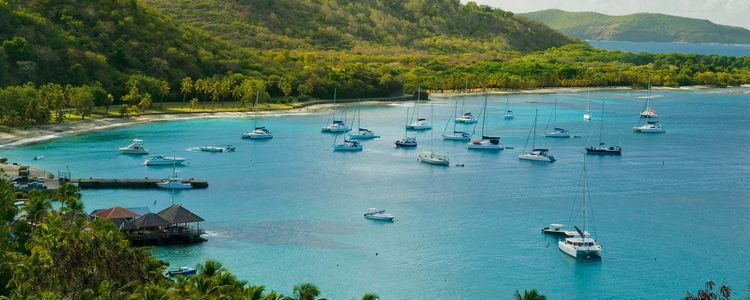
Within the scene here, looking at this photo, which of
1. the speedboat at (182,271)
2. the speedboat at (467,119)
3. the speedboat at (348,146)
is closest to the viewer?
the speedboat at (182,271)

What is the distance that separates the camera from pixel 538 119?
5468 inches

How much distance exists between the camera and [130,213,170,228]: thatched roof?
62281 millimetres

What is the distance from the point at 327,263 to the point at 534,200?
2564 centimetres

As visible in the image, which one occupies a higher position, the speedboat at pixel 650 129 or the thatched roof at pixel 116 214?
the speedboat at pixel 650 129

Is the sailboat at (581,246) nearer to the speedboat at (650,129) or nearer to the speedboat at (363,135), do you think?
the speedboat at (363,135)

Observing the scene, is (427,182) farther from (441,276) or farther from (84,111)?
(84,111)

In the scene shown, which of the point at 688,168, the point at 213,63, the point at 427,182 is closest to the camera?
the point at 427,182

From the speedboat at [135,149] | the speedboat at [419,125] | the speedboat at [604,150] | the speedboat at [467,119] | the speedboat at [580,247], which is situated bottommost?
the speedboat at [580,247]

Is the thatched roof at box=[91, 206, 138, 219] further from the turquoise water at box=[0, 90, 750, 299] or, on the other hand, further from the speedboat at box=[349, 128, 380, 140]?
the speedboat at box=[349, 128, 380, 140]

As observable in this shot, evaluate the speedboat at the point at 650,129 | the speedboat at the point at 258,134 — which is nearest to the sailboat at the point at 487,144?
the speedboat at the point at 258,134

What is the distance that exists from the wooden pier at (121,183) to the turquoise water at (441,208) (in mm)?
1778

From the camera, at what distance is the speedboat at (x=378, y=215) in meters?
71.8

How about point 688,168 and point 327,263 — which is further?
point 688,168

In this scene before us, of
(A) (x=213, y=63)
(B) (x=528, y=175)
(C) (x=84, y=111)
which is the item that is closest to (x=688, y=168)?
(B) (x=528, y=175)
